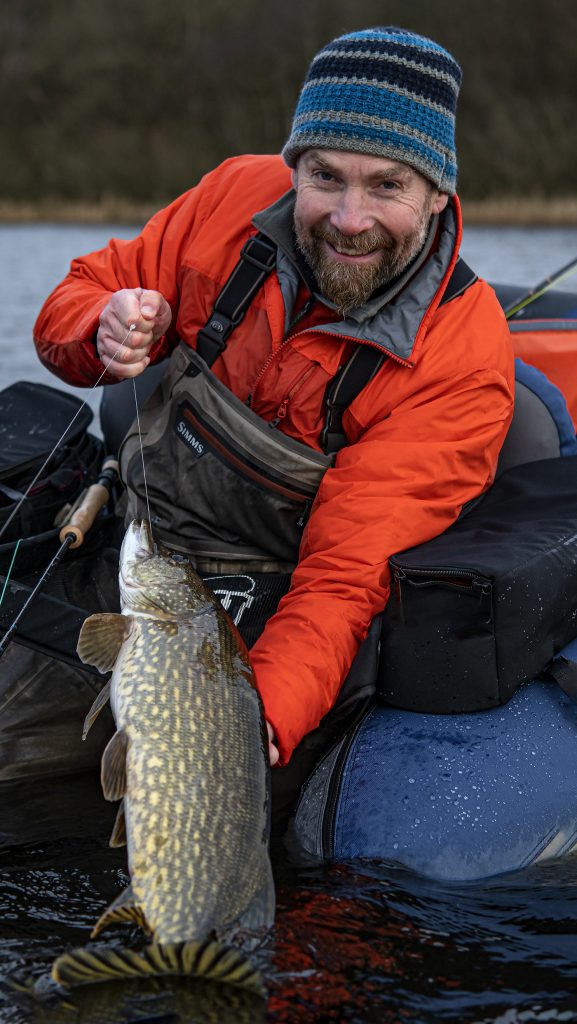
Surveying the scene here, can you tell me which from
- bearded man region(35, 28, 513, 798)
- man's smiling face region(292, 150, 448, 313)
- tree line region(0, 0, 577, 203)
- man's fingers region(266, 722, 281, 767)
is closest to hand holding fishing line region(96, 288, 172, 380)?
bearded man region(35, 28, 513, 798)

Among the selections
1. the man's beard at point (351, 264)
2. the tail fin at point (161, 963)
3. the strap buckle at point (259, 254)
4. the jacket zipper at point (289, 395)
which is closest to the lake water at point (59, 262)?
the strap buckle at point (259, 254)

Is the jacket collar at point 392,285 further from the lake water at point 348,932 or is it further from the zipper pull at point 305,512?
the lake water at point 348,932

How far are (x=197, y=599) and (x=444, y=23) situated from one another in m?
49.9

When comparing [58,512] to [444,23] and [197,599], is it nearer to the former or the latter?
[197,599]

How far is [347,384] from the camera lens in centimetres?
403

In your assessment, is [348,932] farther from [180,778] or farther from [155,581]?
[155,581]

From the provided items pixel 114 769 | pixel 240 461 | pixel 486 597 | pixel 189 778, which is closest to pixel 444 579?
pixel 486 597

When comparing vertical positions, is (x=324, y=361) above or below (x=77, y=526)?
above

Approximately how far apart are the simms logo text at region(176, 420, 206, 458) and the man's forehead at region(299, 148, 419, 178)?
1.04 metres

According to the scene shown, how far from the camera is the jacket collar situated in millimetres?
3992

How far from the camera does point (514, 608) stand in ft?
12.0

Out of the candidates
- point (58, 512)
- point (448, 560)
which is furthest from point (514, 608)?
point (58, 512)

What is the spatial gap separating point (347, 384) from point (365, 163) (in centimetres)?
73

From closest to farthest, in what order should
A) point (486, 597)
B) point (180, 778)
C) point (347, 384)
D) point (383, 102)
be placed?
point (180, 778) → point (486, 597) → point (383, 102) → point (347, 384)
